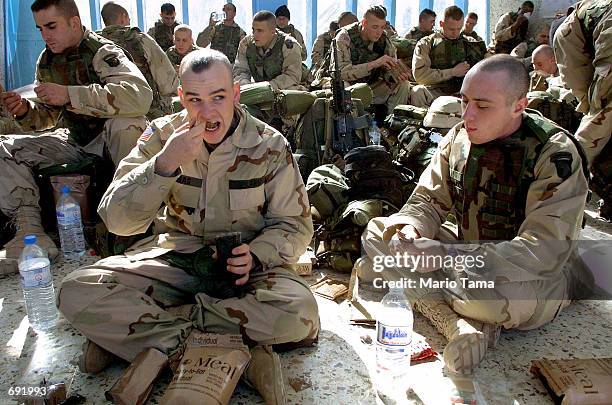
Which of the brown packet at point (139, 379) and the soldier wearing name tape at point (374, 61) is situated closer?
the brown packet at point (139, 379)

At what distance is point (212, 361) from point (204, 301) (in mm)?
390

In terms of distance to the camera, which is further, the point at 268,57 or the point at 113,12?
the point at 268,57

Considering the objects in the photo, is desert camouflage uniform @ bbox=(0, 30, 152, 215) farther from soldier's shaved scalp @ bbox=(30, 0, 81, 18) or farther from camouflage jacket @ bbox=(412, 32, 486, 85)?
camouflage jacket @ bbox=(412, 32, 486, 85)

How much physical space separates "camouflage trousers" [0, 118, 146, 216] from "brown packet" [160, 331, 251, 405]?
2185 millimetres

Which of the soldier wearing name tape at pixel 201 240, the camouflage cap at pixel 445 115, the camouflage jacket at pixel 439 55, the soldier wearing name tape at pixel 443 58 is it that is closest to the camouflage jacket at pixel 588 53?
the camouflage cap at pixel 445 115

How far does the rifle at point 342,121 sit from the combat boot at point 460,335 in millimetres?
2133

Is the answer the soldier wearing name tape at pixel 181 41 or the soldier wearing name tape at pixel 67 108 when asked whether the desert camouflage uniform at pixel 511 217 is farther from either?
the soldier wearing name tape at pixel 181 41

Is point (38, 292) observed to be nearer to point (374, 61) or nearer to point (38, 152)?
point (38, 152)

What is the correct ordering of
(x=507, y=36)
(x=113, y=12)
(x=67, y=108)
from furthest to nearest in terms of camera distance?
(x=507, y=36) < (x=113, y=12) < (x=67, y=108)

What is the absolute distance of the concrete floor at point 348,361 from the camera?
6.47 ft

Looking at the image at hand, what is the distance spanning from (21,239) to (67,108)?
0.93 m

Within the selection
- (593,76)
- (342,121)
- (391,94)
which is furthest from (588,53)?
(391,94)

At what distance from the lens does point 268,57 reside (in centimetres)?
651

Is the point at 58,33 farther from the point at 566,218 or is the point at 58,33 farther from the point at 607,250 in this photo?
the point at 607,250
